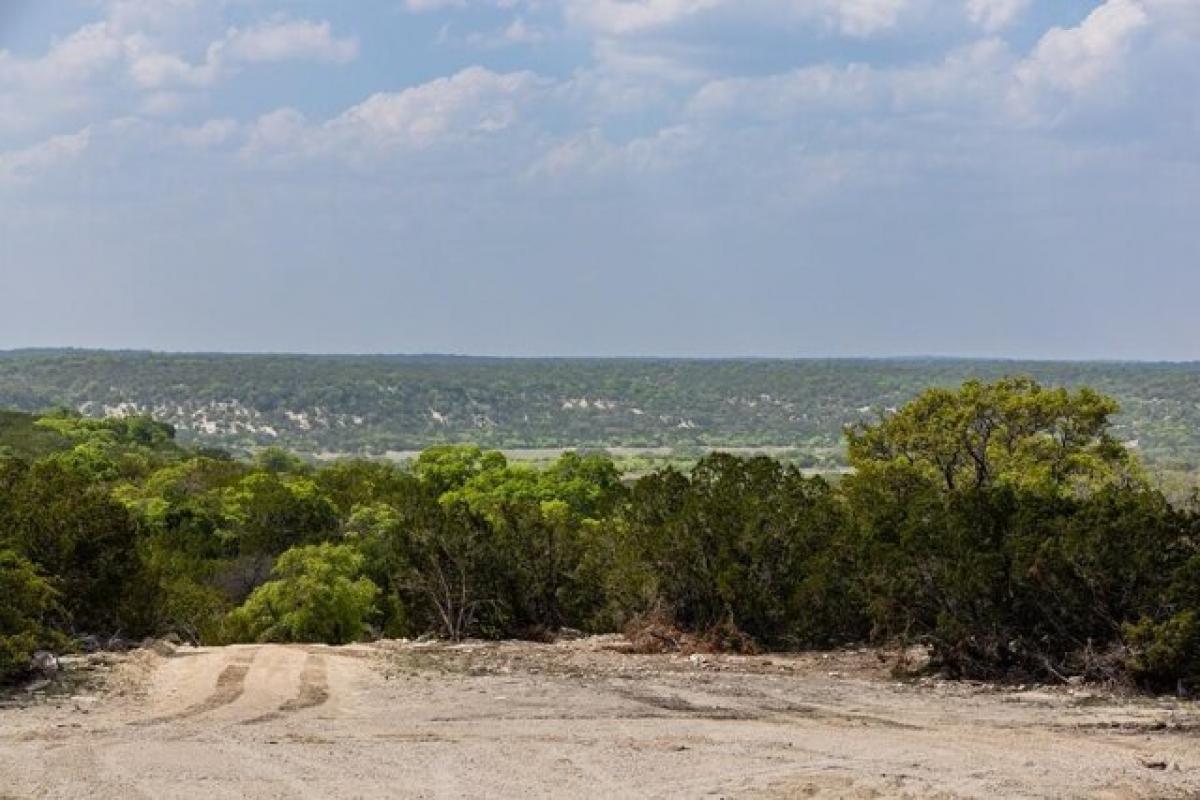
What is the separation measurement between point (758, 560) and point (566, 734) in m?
11.1

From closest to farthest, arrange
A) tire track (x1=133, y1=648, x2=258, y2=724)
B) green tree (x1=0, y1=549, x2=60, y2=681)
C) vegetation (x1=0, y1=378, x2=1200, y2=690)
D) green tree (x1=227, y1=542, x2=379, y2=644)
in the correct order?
tire track (x1=133, y1=648, x2=258, y2=724) < green tree (x1=0, y1=549, x2=60, y2=681) < vegetation (x1=0, y1=378, x2=1200, y2=690) < green tree (x1=227, y1=542, x2=379, y2=644)

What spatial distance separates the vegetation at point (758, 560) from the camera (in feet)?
74.7

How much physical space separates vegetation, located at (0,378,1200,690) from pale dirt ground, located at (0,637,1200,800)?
1.34 m

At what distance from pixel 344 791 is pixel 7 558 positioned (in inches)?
417

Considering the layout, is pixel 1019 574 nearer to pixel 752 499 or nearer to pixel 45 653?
pixel 752 499

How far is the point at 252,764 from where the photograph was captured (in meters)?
16.0

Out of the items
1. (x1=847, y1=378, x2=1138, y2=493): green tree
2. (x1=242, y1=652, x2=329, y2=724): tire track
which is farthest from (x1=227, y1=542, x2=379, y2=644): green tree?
(x1=242, y1=652, x2=329, y2=724): tire track

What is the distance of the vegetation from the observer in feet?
74.7

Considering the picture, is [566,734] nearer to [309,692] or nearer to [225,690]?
[309,692]

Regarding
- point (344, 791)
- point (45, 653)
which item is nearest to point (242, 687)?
A: point (45, 653)

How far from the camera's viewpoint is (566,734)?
59.2ft

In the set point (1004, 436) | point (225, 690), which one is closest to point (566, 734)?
point (225, 690)

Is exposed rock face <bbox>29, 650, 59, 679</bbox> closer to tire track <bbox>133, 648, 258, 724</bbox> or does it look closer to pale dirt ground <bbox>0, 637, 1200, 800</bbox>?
pale dirt ground <bbox>0, 637, 1200, 800</bbox>

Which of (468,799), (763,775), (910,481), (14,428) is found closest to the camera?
(468,799)
